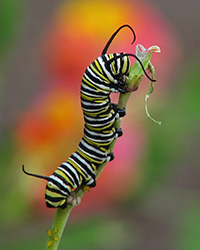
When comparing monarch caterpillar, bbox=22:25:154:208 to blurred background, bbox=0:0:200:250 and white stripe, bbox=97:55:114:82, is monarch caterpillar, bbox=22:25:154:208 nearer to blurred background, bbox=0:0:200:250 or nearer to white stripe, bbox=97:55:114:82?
white stripe, bbox=97:55:114:82

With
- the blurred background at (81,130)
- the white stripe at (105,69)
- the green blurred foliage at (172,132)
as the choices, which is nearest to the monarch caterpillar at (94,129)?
the white stripe at (105,69)

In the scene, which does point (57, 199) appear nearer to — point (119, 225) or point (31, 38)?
point (119, 225)

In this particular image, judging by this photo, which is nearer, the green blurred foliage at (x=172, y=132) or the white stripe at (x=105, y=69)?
the white stripe at (x=105, y=69)

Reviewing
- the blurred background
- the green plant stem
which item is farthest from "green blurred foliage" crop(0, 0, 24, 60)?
the green plant stem

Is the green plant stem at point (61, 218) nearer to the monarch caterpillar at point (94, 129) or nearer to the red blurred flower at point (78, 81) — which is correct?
the monarch caterpillar at point (94, 129)

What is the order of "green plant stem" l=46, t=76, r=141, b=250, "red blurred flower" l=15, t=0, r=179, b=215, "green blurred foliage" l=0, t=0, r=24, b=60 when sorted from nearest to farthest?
"green plant stem" l=46, t=76, r=141, b=250
"green blurred foliage" l=0, t=0, r=24, b=60
"red blurred flower" l=15, t=0, r=179, b=215

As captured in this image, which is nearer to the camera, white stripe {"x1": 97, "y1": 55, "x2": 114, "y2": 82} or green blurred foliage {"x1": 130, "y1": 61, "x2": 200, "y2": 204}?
white stripe {"x1": 97, "y1": 55, "x2": 114, "y2": 82}

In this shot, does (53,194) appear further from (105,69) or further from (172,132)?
(172,132)

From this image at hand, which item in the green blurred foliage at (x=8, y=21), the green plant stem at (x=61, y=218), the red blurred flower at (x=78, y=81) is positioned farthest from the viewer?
the red blurred flower at (x=78, y=81)
